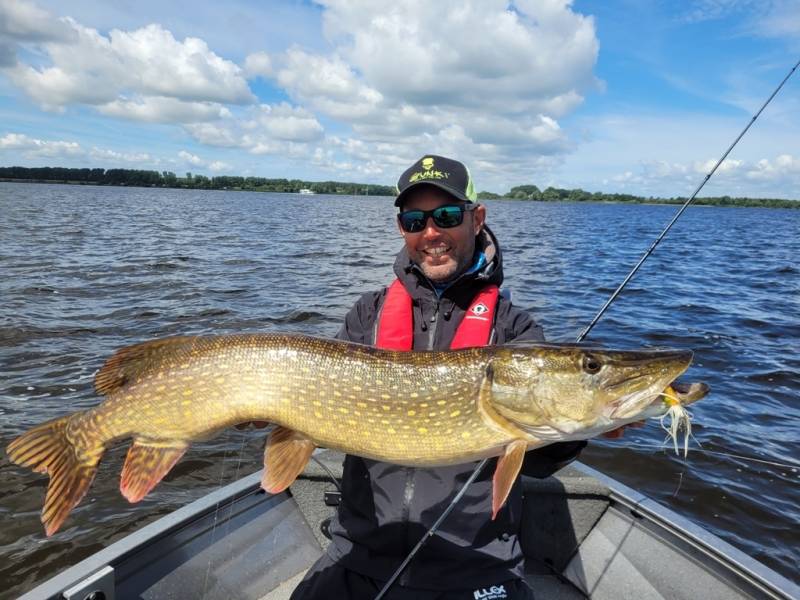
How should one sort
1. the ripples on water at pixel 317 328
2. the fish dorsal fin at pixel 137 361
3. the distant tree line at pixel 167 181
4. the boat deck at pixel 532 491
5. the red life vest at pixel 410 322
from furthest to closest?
the distant tree line at pixel 167 181
the ripples on water at pixel 317 328
the boat deck at pixel 532 491
the red life vest at pixel 410 322
the fish dorsal fin at pixel 137 361

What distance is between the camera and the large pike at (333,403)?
220 cm

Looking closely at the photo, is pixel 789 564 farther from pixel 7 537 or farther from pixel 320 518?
pixel 7 537

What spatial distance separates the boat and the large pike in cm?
58

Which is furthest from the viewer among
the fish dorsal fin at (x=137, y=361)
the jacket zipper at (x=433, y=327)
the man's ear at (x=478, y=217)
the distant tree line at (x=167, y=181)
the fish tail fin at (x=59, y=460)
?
the distant tree line at (x=167, y=181)

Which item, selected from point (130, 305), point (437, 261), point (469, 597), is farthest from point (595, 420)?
point (130, 305)

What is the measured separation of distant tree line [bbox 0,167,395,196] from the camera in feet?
376

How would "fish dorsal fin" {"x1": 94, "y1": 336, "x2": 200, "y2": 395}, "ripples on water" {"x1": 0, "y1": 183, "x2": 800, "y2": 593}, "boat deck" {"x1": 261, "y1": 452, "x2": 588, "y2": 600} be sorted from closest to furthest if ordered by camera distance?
1. "fish dorsal fin" {"x1": 94, "y1": 336, "x2": 200, "y2": 395}
2. "boat deck" {"x1": 261, "y1": 452, "x2": 588, "y2": 600}
3. "ripples on water" {"x1": 0, "y1": 183, "x2": 800, "y2": 593}

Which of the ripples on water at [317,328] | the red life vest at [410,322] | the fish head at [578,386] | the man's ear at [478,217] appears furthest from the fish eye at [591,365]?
the ripples on water at [317,328]

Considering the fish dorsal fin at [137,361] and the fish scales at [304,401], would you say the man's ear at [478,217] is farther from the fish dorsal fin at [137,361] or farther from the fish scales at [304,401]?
the fish dorsal fin at [137,361]

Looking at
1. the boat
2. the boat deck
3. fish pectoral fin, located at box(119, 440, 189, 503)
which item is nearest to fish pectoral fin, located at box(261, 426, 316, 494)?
fish pectoral fin, located at box(119, 440, 189, 503)

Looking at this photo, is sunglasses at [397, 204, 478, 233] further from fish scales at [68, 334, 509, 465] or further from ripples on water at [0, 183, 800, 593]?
ripples on water at [0, 183, 800, 593]

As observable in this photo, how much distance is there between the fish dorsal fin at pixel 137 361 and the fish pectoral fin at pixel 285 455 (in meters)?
0.56

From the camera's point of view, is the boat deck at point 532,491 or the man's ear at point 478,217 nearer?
the man's ear at point 478,217

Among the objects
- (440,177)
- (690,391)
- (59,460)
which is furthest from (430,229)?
(59,460)
